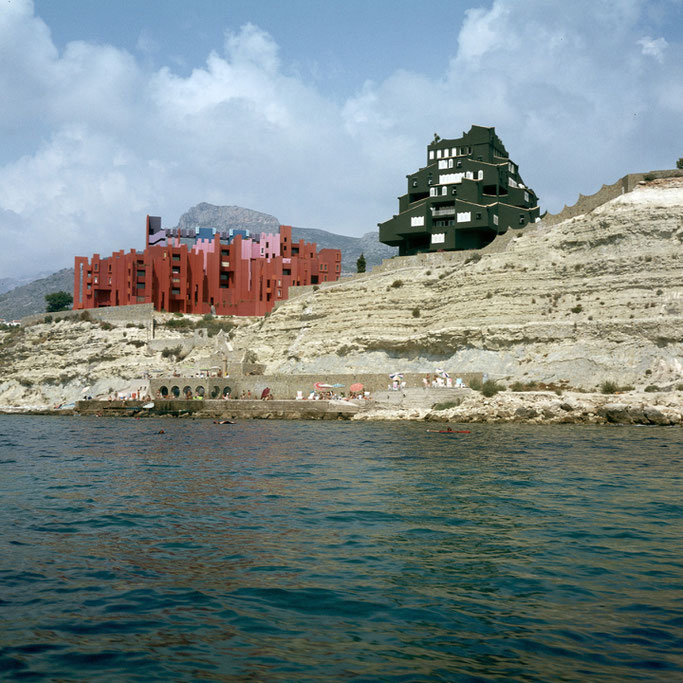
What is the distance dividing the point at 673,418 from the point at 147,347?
48.3 metres

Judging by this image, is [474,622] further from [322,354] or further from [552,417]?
[322,354]

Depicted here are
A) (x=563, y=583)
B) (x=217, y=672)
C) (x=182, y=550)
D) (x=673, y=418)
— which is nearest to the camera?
(x=217, y=672)

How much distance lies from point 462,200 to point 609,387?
28.8 metres

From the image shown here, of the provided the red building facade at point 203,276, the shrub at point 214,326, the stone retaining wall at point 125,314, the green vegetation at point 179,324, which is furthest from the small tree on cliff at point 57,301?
the shrub at point 214,326

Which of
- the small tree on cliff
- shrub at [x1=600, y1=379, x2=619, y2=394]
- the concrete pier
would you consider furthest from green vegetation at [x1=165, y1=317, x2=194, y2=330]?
the small tree on cliff

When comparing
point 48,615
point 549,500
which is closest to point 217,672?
point 48,615

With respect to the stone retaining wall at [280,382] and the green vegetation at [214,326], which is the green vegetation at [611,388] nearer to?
the stone retaining wall at [280,382]

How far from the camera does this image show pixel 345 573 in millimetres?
9188

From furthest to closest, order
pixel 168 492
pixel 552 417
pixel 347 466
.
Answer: pixel 552 417, pixel 347 466, pixel 168 492

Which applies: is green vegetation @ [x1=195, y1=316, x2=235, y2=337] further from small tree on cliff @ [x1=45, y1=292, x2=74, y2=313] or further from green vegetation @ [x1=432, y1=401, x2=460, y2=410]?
small tree on cliff @ [x1=45, y1=292, x2=74, y2=313]

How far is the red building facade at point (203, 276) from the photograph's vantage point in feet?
248

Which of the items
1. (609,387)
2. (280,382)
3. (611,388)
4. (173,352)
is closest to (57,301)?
(173,352)

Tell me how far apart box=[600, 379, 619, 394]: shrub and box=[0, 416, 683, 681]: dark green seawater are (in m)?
21.1

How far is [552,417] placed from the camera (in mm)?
36844
